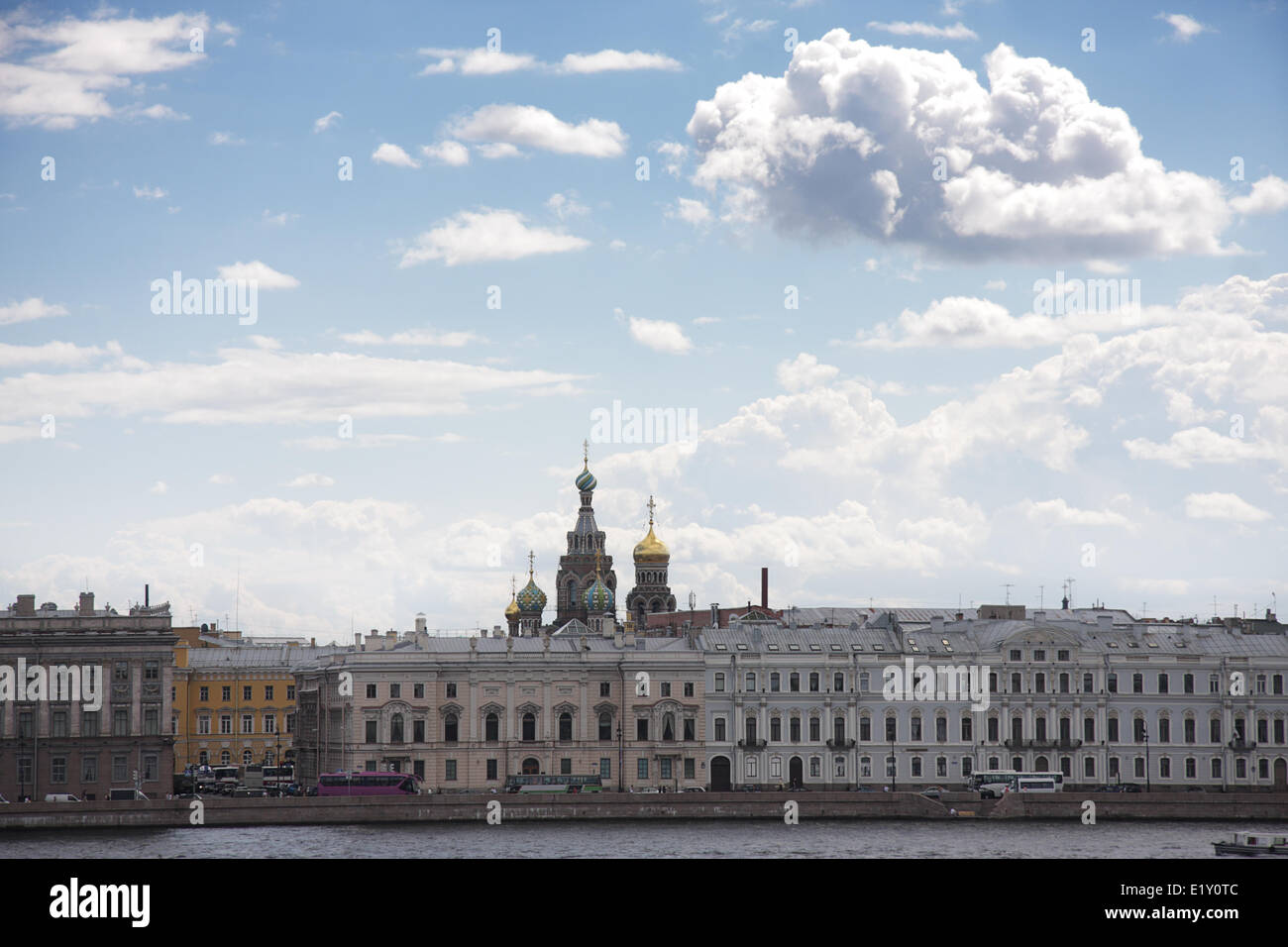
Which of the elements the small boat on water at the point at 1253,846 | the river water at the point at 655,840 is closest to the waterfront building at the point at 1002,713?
the river water at the point at 655,840

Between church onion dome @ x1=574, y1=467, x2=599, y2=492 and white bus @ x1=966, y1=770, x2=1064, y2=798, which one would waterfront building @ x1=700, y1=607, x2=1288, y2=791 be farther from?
church onion dome @ x1=574, y1=467, x2=599, y2=492

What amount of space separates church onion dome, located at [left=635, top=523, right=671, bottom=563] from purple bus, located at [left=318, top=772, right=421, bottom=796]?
213 ft

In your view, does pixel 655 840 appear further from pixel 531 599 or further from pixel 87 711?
pixel 531 599

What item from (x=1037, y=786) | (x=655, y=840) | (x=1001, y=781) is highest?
(x=1001, y=781)

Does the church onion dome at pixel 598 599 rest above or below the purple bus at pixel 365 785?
above

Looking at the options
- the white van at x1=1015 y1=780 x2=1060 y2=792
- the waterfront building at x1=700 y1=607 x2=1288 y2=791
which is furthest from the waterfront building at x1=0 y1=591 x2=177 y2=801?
the white van at x1=1015 y1=780 x2=1060 y2=792

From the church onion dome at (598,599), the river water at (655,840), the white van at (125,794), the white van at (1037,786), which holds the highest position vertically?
the church onion dome at (598,599)

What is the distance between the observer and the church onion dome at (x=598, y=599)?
14088 cm

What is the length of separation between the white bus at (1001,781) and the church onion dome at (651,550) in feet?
201

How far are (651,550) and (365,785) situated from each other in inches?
2615

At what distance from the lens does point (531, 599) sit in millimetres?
139750

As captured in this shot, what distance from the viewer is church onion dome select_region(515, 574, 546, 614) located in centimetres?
13975

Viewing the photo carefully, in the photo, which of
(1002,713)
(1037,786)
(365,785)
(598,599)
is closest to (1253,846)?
(1037,786)

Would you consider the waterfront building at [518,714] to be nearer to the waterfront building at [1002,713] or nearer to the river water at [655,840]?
the waterfront building at [1002,713]
